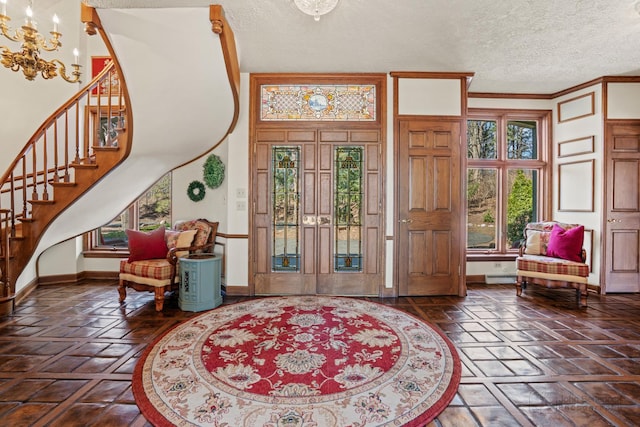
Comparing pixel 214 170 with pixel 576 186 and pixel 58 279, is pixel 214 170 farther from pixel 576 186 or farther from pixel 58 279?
pixel 576 186

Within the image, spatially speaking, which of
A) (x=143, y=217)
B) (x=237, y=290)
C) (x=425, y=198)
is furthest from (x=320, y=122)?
(x=143, y=217)

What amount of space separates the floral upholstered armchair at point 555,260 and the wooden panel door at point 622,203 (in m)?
0.65

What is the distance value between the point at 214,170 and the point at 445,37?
3.30m

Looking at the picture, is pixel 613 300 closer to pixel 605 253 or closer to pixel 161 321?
pixel 605 253

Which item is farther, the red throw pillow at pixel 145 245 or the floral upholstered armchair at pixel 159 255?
the red throw pillow at pixel 145 245

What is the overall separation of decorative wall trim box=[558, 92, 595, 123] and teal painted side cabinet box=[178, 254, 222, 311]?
5.55m

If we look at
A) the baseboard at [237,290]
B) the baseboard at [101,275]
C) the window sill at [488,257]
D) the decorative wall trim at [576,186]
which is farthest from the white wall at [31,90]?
the decorative wall trim at [576,186]

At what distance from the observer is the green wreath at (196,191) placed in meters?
4.70

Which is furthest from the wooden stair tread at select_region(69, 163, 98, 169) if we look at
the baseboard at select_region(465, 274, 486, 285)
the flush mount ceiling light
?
the baseboard at select_region(465, 274, 486, 285)

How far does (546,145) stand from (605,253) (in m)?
1.81

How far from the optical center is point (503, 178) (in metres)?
4.98

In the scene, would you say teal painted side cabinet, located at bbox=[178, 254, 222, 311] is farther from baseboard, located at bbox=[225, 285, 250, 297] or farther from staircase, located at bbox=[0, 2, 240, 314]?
staircase, located at bbox=[0, 2, 240, 314]

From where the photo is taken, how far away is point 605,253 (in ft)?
14.2

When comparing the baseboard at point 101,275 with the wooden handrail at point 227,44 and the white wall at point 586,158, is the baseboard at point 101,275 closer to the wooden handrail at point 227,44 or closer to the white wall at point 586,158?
the wooden handrail at point 227,44
